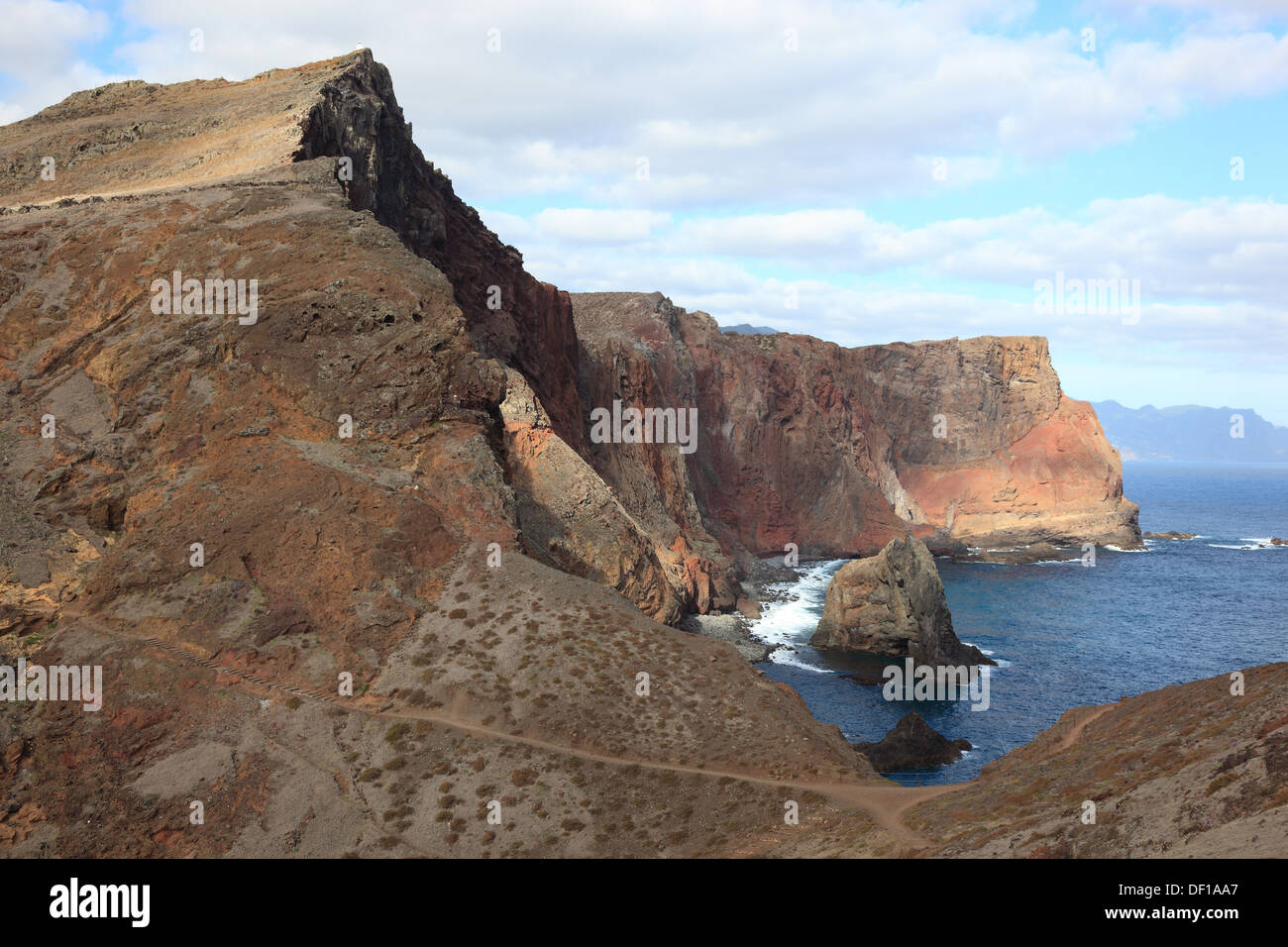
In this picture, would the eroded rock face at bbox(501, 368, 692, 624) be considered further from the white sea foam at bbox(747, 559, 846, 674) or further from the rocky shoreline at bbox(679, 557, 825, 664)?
the white sea foam at bbox(747, 559, 846, 674)

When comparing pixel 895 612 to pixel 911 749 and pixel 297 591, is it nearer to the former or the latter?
pixel 911 749

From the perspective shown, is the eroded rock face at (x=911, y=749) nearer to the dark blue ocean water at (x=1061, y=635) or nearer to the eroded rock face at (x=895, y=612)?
the dark blue ocean water at (x=1061, y=635)

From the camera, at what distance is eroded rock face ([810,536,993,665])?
64125 millimetres

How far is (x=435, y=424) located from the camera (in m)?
29.8

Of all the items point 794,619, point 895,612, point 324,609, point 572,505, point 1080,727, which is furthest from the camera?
point 794,619

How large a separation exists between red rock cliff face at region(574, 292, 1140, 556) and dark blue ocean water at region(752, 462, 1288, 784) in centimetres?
888

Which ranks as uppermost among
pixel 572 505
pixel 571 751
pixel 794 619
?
pixel 572 505

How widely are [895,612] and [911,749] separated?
20242 millimetres

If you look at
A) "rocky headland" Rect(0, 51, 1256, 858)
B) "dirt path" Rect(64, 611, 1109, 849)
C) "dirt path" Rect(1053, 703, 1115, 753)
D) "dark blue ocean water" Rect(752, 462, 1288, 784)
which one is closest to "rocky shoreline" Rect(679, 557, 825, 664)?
"dark blue ocean water" Rect(752, 462, 1288, 784)

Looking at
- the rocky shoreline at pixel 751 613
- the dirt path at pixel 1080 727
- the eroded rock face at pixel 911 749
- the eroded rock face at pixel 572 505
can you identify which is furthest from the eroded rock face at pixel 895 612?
the dirt path at pixel 1080 727

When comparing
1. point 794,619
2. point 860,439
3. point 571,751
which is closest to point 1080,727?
point 571,751

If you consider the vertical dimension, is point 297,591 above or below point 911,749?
above

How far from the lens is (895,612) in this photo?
6606cm
